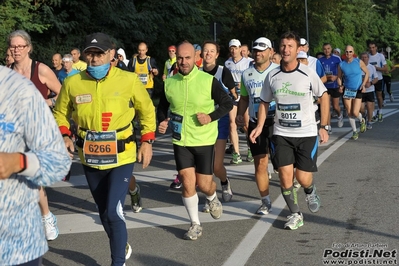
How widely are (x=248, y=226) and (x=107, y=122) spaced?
2.23 meters

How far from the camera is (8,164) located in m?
2.96

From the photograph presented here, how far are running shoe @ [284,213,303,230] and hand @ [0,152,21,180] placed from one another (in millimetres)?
4816

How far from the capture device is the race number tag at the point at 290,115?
25.5ft

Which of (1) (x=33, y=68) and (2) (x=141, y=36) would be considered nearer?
(1) (x=33, y=68)

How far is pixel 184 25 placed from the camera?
30.2m

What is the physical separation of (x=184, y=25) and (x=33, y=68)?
22955mm

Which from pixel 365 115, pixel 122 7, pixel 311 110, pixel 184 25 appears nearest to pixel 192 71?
pixel 311 110

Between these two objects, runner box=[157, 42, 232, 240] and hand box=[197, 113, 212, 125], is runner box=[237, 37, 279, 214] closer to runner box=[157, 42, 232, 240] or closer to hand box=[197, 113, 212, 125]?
runner box=[157, 42, 232, 240]

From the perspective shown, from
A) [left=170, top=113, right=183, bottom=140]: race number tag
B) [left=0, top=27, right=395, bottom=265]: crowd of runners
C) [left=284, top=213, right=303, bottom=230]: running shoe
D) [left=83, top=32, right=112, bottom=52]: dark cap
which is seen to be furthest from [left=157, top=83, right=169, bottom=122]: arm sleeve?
[left=83, top=32, right=112, bottom=52]: dark cap

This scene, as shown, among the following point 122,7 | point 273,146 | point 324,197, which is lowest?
point 324,197

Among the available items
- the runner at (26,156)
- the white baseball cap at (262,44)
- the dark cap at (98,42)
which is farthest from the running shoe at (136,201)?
the runner at (26,156)

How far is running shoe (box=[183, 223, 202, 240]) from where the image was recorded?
725cm

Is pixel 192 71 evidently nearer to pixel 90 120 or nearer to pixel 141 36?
pixel 90 120

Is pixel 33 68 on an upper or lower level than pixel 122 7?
lower
